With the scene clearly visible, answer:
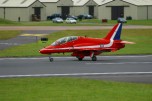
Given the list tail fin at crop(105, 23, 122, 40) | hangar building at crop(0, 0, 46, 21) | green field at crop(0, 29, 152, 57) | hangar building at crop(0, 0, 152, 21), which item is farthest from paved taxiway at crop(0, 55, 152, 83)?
hangar building at crop(0, 0, 152, 21)

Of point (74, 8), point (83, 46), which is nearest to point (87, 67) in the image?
point (83, 46)

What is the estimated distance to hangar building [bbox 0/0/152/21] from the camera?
4653 inches

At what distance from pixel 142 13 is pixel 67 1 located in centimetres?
2313

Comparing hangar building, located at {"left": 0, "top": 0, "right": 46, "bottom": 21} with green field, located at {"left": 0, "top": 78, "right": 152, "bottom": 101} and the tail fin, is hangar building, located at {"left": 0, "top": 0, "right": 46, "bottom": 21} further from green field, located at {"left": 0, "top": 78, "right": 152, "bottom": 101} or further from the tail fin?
green field, located at {"left": 0, "top": 78, "right": 152, "bottom": 101}

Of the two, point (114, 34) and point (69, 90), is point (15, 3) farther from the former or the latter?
point (69, 90)

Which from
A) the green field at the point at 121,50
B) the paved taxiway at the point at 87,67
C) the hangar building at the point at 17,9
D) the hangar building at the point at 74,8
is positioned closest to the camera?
the paved taxiway at the point at 87,67

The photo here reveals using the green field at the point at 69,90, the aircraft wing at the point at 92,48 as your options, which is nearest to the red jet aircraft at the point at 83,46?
the aircraft wing at the point at 92,48

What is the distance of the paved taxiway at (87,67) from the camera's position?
32.7 m

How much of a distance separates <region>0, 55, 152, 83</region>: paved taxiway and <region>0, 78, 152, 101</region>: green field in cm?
261

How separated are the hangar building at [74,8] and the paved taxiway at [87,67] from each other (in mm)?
74461

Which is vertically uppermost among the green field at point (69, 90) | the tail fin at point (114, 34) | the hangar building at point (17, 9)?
the hangar building at point (17, 9)

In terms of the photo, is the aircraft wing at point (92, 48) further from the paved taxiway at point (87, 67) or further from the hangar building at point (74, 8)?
the hangar building at point (74, 8)

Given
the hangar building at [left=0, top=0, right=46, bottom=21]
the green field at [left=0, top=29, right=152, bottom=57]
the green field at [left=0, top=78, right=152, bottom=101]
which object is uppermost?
the hangar building at [left=0, top=0, right=46, bottom=21]

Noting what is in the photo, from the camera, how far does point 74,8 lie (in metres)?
144
